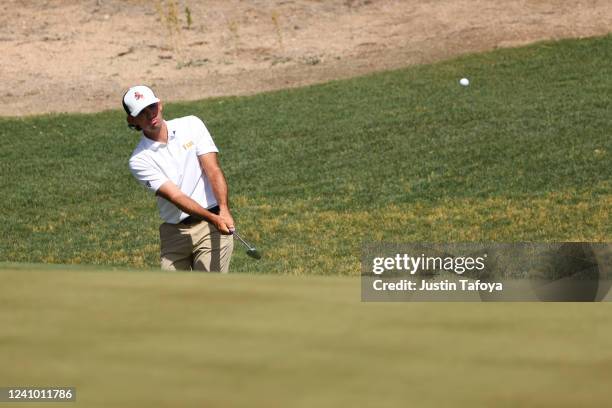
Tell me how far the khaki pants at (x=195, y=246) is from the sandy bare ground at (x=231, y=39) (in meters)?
14.6

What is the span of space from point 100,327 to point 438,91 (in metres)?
15.3

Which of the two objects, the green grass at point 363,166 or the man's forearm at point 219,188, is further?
the green grass at point 363,166

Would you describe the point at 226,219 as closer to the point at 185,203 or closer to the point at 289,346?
the point at 185,203

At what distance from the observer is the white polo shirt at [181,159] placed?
24.7 ft

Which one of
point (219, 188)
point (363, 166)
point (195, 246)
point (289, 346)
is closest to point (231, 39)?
point (363, 166)

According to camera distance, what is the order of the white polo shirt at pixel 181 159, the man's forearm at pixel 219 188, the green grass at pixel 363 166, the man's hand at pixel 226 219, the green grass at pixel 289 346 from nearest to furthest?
the green grass at pixel 289 346 < the man's hand at pixel 226 219 < the man's forearm at pixel 219 188 < the white polo shirt at pixel 181 159 < the green grass at pixel 363 166

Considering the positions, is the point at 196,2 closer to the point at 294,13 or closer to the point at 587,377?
the point at 294,13

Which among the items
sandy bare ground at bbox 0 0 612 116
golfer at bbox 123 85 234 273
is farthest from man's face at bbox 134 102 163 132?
sandy bare ground at bbox 0 0 612 116

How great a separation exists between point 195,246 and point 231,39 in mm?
19417

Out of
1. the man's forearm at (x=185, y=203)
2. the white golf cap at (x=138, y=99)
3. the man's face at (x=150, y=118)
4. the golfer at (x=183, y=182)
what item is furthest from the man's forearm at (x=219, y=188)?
the white golf cap at (x=138, y=99)

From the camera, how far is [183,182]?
758 cm

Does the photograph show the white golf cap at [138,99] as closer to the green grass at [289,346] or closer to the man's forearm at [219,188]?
the man's forearm at [219,188]

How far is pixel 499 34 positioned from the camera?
23.6 m

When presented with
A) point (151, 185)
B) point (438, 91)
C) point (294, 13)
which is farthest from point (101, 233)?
point (294, 13)
